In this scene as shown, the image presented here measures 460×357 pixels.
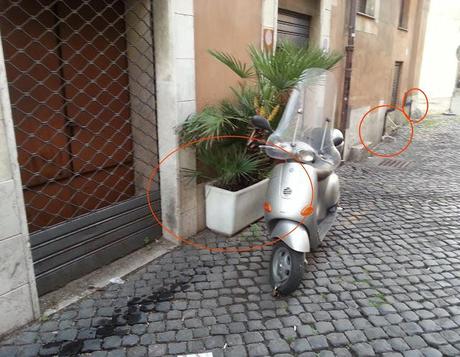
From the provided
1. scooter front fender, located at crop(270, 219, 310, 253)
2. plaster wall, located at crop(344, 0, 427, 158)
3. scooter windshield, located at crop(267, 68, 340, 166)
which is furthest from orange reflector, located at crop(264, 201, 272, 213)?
plaster wall, located at crop(344, 0, 427, 158)

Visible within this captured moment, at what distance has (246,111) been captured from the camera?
13.6 ft

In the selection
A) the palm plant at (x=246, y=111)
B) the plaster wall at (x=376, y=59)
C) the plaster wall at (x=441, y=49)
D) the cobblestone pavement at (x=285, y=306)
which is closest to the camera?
the cobblestone pavement at (x=285, y=306)

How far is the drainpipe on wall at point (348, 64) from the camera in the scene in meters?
6.88

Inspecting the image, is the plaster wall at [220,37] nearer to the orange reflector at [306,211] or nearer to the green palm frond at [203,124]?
the green palm frond at [203,124]

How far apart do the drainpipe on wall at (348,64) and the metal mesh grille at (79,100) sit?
14.7ft

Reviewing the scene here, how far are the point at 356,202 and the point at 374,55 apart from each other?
4548 millimetres

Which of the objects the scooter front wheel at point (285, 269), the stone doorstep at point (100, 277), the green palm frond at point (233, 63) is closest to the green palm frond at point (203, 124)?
the green palm frond at point (233, 63)

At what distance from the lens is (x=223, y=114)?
3.97m

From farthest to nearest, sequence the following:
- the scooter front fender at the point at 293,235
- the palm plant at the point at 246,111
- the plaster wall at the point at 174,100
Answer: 1. the palm plant at the point at 246,111
2. the plaster wall at the point at 174,100
3. the scooter front fender at the point at 293,235

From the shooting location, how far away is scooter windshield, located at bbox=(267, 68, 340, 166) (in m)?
3.09

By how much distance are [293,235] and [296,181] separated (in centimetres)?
40

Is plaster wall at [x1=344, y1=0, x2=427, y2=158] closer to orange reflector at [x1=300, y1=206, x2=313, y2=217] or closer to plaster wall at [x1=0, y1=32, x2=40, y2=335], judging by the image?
orange reflector at [x1=300, y1=206, x2=313, y2=217]

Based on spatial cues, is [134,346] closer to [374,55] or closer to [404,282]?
[404,282]

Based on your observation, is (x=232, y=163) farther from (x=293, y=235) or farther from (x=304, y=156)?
(x=293, y=235)
